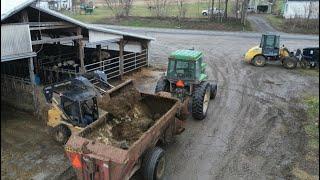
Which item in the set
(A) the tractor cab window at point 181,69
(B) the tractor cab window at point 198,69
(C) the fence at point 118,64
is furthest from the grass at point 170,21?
(A) the tractor cab window at point 181,69

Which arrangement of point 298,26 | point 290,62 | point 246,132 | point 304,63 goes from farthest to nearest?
point 298,26, point 304,63, point 290,62, point 246,132

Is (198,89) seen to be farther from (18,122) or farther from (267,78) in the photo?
(267,78)

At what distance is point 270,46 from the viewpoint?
2100cm

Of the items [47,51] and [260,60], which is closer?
[47,51]

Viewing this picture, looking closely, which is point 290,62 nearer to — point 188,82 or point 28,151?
point 188,82

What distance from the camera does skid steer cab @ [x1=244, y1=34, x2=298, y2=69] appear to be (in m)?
20.6

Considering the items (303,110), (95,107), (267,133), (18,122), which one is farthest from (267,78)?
(18,122)

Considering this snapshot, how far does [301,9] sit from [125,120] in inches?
1348

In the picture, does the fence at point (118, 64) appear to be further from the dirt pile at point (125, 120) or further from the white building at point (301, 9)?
the white building at point (301, 9)

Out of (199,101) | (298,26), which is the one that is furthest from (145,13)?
(199,101)

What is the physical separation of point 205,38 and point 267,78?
13.6 meters

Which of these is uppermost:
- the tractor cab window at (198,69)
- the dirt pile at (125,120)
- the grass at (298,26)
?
the grass at (298,26)

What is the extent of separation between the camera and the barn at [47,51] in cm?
1195

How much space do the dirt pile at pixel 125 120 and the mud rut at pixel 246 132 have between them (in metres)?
1.20
